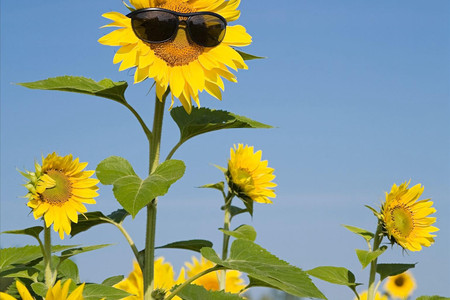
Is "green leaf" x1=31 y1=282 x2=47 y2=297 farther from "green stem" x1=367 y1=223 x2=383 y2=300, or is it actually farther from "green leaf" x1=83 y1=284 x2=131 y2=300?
"green stem" x1=367 y1=223 x2=383 y2=300

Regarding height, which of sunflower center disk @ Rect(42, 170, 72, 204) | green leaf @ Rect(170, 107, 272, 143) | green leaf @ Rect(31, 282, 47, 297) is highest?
green leaf @ Rect(170, 107, 272, 143)

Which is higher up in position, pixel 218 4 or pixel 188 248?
pixel 218 4

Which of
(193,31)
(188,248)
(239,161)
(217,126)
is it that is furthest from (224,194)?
(193,31)

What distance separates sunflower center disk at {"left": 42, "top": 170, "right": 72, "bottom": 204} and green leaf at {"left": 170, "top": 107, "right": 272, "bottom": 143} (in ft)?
1.60

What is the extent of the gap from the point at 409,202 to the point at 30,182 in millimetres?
1758

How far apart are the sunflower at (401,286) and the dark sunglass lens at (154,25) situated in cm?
347

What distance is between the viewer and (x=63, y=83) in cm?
233

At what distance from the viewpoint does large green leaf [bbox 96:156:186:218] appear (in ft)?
6.46

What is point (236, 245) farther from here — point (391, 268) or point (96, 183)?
point (391, 268)

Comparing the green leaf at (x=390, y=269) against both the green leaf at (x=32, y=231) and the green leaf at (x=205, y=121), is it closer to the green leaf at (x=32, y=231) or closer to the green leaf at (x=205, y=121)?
the green leaf at (x=205, y=121)

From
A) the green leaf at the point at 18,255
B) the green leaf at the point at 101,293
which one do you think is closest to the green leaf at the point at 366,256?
the green leaf at the point at 101,293

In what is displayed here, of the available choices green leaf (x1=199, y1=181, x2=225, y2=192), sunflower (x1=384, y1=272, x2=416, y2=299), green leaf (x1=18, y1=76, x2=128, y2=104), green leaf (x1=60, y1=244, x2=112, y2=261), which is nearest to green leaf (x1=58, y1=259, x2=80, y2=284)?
green leaf (x1=60, y1=244, x2=112, y2=261)

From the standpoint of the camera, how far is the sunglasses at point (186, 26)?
2320 millimetres

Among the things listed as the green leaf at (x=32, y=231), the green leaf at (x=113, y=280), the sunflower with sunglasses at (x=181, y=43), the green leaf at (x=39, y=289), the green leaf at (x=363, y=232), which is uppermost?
the sunflower with sunglasses at (x=181, y=43)
